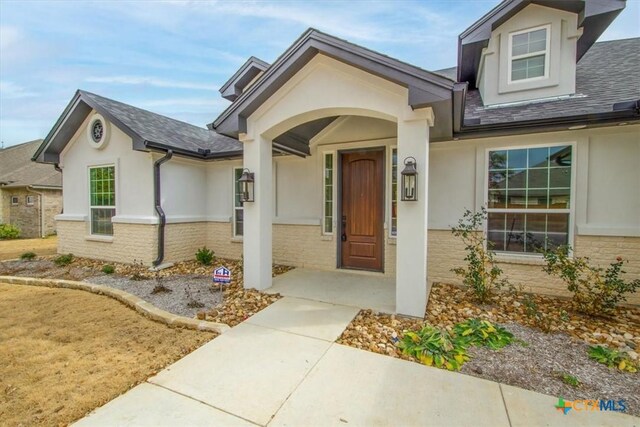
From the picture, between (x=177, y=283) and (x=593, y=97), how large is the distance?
9173 millimetres

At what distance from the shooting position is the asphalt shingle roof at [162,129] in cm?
711

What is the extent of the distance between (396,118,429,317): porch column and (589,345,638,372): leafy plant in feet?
6.21

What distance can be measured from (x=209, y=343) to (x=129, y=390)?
933mm

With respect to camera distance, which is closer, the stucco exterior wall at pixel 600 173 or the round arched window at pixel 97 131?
the stucco exterior wall at pixel 600 173

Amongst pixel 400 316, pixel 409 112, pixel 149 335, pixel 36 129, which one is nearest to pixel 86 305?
pixel 149 335

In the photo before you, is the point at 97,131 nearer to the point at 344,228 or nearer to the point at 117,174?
the point at 117,174

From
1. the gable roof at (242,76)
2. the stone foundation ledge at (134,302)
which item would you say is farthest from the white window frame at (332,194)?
the gable roof at (242,76)

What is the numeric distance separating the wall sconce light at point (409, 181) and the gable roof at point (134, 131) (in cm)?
488

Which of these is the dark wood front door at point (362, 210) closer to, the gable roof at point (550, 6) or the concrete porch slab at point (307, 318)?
the concrete porch slab at point (307, 318)

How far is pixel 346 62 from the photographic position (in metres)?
4.26

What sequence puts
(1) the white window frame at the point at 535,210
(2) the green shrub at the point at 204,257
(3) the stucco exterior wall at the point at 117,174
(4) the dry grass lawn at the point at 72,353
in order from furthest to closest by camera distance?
(2) the green shrub at the point at 204,257
(3) the stucco exterior wall at the point at 117,174
(1) the white window frame at the point at 535,210
(4) the dry grass lawn at the point at 72,353

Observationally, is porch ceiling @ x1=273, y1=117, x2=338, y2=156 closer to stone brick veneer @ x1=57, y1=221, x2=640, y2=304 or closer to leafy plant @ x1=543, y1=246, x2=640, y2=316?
stone brick veneer @ x1=57, y1=221, x2=640, y2=304

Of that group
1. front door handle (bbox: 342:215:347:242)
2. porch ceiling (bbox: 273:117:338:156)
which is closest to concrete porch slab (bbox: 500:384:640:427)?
front door handle (bbox: 342:215:347:242)

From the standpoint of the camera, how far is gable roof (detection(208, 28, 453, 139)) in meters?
3.77
